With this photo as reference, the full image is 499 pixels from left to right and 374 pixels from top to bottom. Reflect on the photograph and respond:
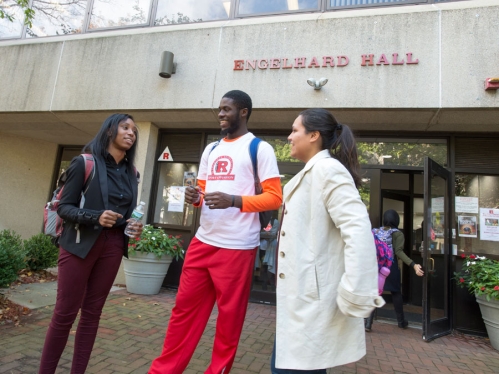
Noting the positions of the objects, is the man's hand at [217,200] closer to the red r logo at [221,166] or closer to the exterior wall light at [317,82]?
the red r logo at [221,166]

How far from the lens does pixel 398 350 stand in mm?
3822

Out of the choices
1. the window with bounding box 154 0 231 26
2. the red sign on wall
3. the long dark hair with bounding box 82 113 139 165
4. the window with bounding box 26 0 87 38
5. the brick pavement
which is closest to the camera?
the long dark hair with bounding box 82 113 139 165

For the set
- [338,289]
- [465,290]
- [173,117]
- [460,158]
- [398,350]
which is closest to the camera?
[338,289]

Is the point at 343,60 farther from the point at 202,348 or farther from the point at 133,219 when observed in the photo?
the point at 202,348

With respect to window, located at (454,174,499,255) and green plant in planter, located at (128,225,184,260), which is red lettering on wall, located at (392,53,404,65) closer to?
window, located at (454,174,499,255)

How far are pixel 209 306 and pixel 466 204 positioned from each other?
4.81 metres

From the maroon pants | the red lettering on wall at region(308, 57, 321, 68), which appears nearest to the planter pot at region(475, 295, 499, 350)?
the red lettering on wall at region(308, 57, 321, 68)

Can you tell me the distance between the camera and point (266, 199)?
201 centimetres

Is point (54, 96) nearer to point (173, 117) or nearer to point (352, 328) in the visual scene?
point (173, 117)

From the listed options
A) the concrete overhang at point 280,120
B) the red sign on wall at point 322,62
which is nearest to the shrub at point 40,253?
the concrete overhang at point 280,120

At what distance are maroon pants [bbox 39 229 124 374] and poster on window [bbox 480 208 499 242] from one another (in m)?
5.32

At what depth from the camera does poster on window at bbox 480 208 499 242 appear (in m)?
4.96

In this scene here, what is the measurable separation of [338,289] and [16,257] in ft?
13.7

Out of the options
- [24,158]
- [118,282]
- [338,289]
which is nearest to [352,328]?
[338,289]
